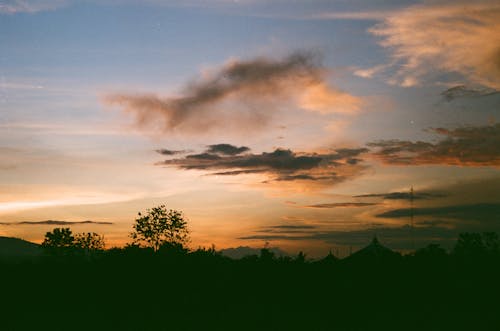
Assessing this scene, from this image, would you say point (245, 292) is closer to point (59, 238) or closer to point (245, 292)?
point (245, 292)

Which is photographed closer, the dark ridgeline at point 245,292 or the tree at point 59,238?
the dark ridgeline at point 245,292

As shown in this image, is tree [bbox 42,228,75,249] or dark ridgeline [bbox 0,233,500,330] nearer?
dark ridgeline [bbox 0,233,500,330]

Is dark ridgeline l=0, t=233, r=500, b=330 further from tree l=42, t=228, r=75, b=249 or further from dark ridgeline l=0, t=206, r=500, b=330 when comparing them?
tree l=42, t=228, r=75, b=249

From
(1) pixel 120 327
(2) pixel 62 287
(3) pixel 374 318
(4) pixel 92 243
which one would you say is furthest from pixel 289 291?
(4) pixel 92 243

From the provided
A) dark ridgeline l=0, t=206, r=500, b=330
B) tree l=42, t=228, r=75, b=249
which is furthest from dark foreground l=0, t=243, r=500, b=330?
tree l=42, t=228, r=75, b=249

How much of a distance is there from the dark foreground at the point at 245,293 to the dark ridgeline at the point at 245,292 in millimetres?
53

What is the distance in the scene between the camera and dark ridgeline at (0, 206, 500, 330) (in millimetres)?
27141

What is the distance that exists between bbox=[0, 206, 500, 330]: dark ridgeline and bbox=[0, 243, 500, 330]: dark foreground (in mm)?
53

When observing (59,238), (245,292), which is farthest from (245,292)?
(59,238)

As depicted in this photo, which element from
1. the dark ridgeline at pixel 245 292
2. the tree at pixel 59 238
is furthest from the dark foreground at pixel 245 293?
the tree at pixel 59 238

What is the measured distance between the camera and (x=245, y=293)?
31078mm

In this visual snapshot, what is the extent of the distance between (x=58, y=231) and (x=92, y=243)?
6.41m

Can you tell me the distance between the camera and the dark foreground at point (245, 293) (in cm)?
2712

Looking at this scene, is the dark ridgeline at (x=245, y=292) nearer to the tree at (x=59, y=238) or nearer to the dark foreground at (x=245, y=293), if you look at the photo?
the dark foreground at (x=245, y=293)
